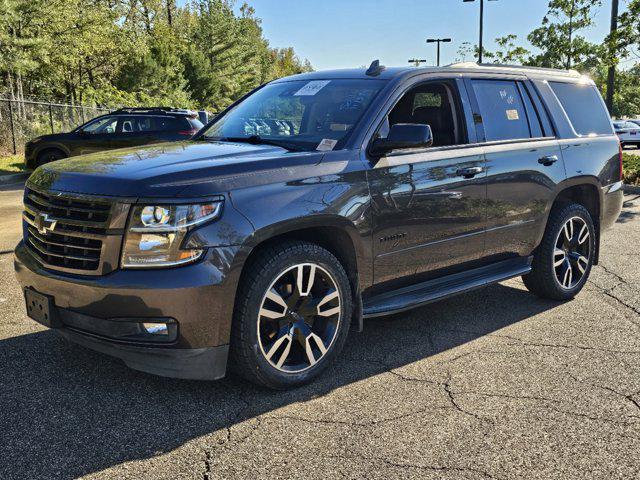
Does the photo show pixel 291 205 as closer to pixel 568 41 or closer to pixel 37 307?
pixel 37 307

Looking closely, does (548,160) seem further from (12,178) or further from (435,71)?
(12,178)

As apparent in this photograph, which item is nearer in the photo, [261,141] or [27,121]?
[261,141]

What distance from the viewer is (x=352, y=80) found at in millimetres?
4566

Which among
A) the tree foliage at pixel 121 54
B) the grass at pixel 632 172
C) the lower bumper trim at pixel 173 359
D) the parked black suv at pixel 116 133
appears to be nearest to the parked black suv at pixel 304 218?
the lower bumper trim at pixel 173 359

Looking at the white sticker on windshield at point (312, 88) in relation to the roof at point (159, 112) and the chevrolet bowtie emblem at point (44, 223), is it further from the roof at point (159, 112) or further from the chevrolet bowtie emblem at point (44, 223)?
the roof at point (159, 112)

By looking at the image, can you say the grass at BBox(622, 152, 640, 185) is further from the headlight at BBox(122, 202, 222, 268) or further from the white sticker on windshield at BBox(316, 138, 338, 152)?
the headlight at BBox(122, 202, 222, 268)

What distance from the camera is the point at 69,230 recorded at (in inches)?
133

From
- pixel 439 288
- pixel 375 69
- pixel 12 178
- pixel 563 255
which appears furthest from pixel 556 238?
pixel 12 178

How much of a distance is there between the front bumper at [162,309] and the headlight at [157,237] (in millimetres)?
57

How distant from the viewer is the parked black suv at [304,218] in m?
3.21

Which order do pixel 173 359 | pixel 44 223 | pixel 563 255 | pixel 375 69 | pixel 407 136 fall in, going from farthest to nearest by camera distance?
pixel 563 255 < pixel 375 69 < pixel 407 136 < pixel 44 223 < pixel 173 359

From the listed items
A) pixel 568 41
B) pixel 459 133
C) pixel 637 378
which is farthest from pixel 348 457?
pixel 568 41

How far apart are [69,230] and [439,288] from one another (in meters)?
2.46

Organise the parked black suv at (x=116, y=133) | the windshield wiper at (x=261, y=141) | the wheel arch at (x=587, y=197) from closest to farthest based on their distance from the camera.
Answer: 1. the windshield wiper at (x=261, y=141)
2. the wheel arch at (x=587, y=197)
3. the parked black suv at (x=116, y=133)
